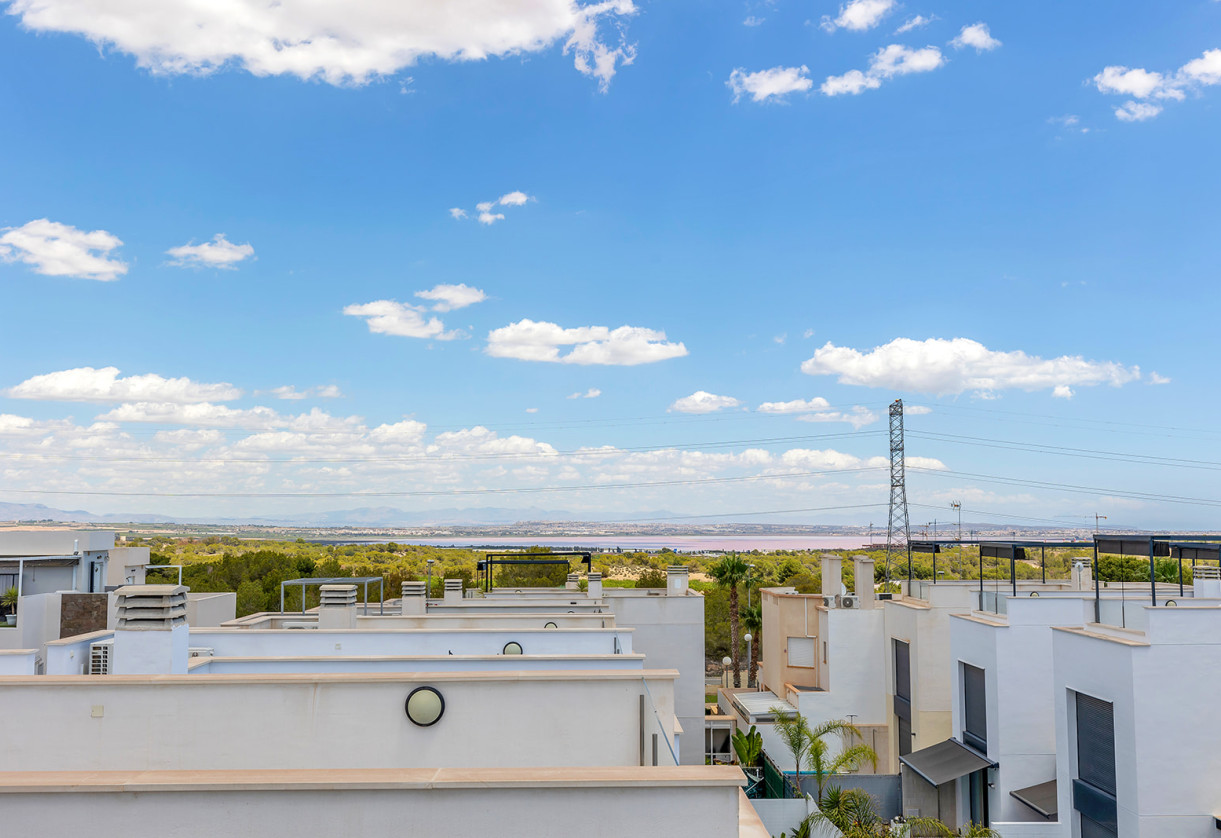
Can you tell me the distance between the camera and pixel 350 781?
6660 mm

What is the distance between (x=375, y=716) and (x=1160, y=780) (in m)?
15.4

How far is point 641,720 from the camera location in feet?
33.3

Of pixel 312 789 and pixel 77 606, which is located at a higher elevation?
pixel 312 789

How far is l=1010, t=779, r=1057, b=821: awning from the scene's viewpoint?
68.0 feet

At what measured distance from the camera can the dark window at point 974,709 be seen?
23375 millimetres

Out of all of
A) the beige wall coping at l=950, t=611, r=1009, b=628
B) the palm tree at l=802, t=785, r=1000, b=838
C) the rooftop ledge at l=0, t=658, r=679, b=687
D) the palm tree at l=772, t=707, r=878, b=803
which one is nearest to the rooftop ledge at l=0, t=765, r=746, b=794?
the rooftop ledge at l=0, t=658, r=679, b=687

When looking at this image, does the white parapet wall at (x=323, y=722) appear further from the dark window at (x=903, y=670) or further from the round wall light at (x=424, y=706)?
the dark window at (x=903, y=670)

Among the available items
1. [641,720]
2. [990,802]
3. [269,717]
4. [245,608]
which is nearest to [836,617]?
[990,802]

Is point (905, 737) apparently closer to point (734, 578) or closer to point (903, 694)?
point (903, 694)

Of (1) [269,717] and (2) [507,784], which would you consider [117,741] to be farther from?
(2) [507,784]

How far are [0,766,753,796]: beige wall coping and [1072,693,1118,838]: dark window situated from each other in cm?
1460

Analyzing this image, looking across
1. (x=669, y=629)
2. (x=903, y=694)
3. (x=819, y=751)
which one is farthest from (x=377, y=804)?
(x=903, y=694)

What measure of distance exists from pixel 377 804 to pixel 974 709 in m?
22.1

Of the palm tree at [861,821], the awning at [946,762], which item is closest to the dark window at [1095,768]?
the palm tree at [861,821]
